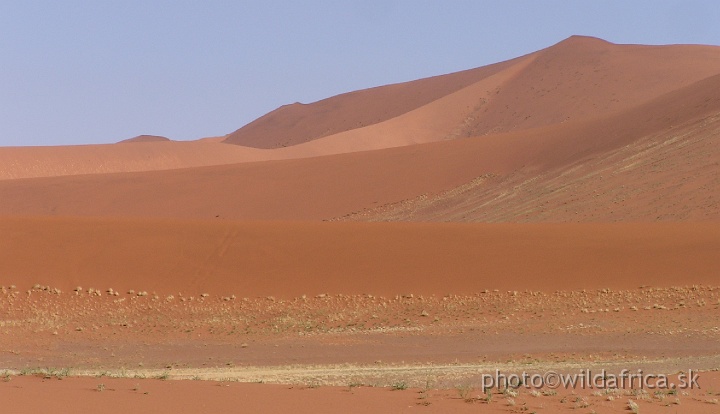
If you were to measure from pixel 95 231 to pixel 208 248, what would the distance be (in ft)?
10.5

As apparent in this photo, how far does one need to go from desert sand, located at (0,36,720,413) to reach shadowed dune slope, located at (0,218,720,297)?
0.07m

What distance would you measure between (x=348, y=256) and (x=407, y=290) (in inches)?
93.6

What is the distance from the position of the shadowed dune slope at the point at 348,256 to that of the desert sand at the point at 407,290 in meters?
0.07

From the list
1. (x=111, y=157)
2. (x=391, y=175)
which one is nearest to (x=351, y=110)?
(x=111, y=157)

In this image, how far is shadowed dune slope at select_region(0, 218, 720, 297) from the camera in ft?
69.3

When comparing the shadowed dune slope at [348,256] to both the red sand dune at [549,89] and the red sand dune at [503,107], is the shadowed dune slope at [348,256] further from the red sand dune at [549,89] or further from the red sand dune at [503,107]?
the red sand dune at [549,89]

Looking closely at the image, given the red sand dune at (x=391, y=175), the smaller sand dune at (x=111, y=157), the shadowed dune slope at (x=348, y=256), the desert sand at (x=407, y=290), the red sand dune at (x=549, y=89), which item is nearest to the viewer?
the desert sand at (x=407, y=290)

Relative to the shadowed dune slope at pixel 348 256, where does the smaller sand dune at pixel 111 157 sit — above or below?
above

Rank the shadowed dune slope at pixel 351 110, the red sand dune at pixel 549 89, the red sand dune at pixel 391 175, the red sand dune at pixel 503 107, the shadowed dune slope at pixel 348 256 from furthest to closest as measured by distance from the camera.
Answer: the shadowed dune slope at pixel 351 110 < the red sand dune at pixel 549 89 < the red sand dune at pixel 503 107 < the red sand dune at pixel 391 175 < the shadowed dune slope at pixel 348 256

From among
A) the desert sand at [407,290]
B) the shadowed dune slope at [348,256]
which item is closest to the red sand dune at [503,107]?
the desert sand at [407,290]

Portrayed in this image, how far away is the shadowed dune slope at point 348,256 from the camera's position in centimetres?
2112

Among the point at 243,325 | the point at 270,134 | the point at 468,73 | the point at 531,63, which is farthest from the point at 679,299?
the point at 270,134

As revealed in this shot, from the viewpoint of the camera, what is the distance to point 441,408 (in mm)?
9070

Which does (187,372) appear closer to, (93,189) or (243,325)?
(243,325)
